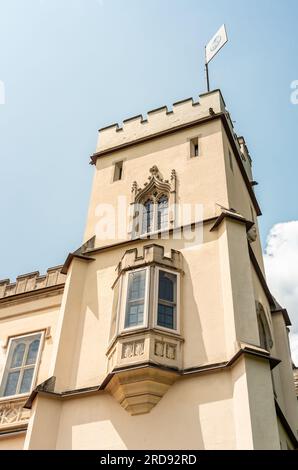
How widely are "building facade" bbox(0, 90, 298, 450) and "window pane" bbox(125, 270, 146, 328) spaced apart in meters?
0.03

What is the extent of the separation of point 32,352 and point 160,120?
31.6 ft

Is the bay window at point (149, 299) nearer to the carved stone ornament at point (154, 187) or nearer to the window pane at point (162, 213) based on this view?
the window pane at point (162, 213)

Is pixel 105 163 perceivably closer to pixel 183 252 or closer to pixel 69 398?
pixel 183 252

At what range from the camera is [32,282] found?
676 inches

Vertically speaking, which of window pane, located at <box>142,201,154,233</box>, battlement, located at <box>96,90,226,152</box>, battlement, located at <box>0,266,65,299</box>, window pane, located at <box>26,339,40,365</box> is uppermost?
battlement, located at <box>96,90,226,152</box>

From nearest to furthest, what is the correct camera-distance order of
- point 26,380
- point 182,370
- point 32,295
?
1. point 182,370
2. point 26,380
3. point 32,295

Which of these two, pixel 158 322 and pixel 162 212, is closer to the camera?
pixel 158 322

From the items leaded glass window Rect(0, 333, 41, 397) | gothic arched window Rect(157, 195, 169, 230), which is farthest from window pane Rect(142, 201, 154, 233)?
leaded glass window Rect(0, 333, 41, 397)

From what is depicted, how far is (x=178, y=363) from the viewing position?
35.8 feet

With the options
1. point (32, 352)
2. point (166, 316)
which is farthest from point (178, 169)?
point (32, 352)

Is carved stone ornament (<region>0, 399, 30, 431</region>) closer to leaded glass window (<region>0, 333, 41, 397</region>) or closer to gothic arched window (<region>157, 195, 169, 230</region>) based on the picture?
leaded glass window (<region>0, 333, 41, 397</region>)

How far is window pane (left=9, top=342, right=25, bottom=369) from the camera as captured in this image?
14836 millimetres

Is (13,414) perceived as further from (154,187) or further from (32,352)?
(154,187)

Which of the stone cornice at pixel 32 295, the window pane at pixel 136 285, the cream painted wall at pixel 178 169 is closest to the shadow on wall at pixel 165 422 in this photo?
the window pane at pixel 136 285
